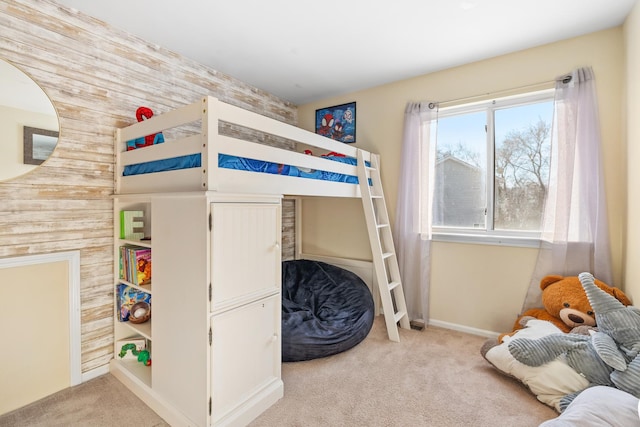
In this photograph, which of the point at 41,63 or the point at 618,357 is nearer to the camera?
the point at 618,357

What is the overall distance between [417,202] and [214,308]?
2.03 meters

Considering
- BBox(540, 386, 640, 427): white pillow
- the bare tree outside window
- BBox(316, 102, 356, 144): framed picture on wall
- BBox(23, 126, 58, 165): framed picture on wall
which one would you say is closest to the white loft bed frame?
BBox(23, 126, 58, 165): framed picture on wall

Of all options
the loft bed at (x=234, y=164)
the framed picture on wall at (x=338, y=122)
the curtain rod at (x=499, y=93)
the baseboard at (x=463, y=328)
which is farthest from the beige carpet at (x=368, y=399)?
the framed picture on wall at (x=338, y=122)

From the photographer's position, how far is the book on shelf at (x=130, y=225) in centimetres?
202

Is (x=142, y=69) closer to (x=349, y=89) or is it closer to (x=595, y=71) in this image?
(x=349, y=89)

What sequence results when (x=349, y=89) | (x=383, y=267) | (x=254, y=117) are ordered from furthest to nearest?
(x=349, y=89) < (x=383, y=267) < (x=254, y=117)

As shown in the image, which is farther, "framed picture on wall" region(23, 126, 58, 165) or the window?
the window

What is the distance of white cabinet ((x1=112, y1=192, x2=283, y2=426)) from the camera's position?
1388 mm

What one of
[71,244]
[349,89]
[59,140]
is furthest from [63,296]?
[349,89]

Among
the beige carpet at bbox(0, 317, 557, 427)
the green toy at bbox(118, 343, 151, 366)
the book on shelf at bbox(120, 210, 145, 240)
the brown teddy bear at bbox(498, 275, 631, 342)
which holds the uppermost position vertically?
the book on shelf at bbox(120, 210, 145, 240)

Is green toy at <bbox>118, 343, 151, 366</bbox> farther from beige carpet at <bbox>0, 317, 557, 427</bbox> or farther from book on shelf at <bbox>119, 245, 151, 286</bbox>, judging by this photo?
book on shelf at <bbox>119, 245, 151, 286</bbox>

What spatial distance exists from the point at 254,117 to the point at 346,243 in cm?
202

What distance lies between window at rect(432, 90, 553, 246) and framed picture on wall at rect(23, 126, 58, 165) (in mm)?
2870

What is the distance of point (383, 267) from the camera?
255cm
